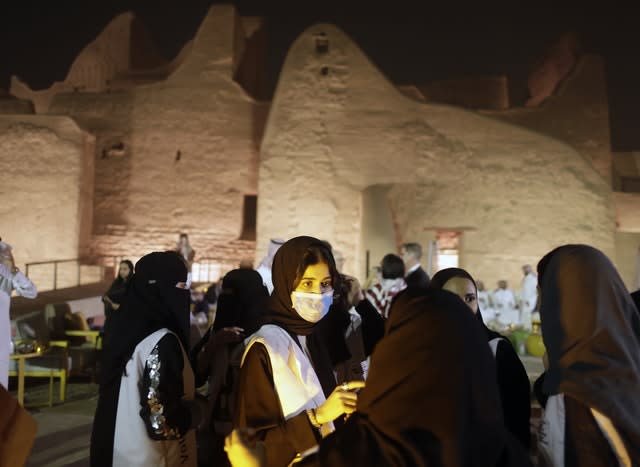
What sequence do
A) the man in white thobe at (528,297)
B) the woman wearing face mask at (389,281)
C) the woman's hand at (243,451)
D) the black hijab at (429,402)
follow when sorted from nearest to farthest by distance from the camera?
the black hijab at (429,402)
the woman's hand at (243,451)
the woman wearing face mask at (389,281)
the man in white thobe at (528,297)

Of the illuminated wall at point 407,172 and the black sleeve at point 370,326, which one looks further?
the illuminated wall at point 407,172

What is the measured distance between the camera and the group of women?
1.52m

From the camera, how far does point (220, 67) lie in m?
18.8

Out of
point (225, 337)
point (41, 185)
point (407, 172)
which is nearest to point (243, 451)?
point (225, 337)

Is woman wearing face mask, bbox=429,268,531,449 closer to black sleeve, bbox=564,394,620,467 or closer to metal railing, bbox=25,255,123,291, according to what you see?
black sleeve, bbox=564,394,620,467

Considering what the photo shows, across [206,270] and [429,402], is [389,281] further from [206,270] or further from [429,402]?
[206,270]

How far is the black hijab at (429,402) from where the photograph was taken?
4.86ft

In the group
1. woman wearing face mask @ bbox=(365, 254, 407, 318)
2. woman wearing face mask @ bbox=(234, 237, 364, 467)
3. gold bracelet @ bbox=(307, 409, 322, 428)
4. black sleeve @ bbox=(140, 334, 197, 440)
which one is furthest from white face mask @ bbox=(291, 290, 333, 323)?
woman wearing face mask @ bbox=(365, 254, 407, 318)

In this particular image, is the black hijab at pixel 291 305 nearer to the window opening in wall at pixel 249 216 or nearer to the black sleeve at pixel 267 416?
the black sleeve at pixel 267 416

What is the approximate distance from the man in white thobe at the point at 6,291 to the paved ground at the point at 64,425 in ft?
3.78

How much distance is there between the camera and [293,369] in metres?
2.31

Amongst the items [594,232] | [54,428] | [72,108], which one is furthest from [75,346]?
[72,108]

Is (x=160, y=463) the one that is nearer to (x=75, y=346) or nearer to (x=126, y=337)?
(x=126, y=337)

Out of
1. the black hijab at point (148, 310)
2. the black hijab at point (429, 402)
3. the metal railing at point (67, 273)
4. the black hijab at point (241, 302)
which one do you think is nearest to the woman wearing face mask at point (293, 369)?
the black hijab at point (429, 402)
